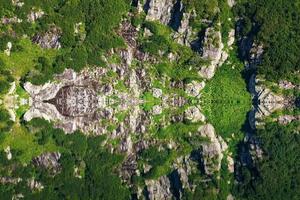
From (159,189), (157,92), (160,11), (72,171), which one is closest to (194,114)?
(157,92)

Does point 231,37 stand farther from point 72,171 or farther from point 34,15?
point 72,171

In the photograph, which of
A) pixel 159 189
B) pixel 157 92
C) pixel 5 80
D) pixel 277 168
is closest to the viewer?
pixel 277 168

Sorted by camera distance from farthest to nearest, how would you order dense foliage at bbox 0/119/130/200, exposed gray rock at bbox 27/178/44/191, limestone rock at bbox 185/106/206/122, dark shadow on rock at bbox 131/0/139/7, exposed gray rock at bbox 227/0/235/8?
exposed gray rock at bbox 227/0/235/8
dark shadow on rock at bbox 131/0/139/7
limestone rock at bbox 185/106/206/122
exposed gray rock at bbox 27/178/44/191
dense foliage at bbox 0/119/130/200

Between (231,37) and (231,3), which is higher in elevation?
(231,3)

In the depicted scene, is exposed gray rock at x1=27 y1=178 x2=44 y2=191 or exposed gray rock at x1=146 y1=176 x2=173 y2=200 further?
exposed gray rock at x1=146 y1=176 x2=173 y2=200

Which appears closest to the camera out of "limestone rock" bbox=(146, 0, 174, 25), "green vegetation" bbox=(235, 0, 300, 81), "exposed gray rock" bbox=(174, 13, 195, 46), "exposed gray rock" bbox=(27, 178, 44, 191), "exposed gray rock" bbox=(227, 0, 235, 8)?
"exposed gray rock" bbox=(27, 178, 44, 191)

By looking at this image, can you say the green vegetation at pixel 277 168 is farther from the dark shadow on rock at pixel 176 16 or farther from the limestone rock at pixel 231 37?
the dark shadow on rock at pixel 176 16

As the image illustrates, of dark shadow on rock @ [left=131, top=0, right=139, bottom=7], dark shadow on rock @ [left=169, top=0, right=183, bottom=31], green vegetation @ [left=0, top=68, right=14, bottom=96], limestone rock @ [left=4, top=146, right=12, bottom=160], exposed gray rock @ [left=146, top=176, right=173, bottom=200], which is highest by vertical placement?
dark shadow on rock @ [left=131, top=0, right=139, bottom=7]

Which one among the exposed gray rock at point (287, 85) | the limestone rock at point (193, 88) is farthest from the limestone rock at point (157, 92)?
the exposed gray rock at point (287, 85)

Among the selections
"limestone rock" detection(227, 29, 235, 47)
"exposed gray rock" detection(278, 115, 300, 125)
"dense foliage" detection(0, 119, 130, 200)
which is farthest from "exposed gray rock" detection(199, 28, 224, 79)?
"dense foliage" detection(0, 119, 130, 200)

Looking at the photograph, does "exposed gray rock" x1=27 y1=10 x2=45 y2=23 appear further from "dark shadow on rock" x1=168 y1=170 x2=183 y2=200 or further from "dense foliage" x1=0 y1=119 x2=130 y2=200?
"dark shadow on rock" x1=168 y1=170 x2=183 y2=200

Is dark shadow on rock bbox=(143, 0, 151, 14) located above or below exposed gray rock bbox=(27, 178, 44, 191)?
above
